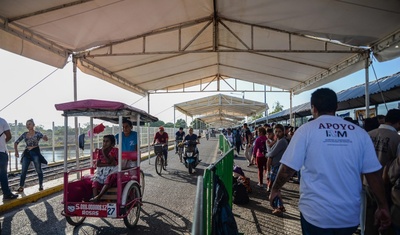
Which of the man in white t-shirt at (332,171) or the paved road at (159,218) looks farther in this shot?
the paved road at (159,218)

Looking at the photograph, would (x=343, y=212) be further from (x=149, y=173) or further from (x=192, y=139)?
(x=192, y=139)

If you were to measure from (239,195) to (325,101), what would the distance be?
4.23m

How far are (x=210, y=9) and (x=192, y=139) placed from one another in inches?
226

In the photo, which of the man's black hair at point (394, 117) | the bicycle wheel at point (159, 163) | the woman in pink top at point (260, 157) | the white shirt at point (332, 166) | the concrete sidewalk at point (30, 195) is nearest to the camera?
the white shirt at point (332, 166)

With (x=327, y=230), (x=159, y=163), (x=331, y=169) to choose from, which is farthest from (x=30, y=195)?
(x=331, y=169)

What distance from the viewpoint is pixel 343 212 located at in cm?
214

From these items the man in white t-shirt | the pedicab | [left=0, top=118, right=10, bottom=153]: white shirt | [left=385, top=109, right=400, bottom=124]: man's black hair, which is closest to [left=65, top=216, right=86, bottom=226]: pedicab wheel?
the pedicab

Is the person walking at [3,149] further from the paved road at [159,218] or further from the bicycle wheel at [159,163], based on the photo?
the bicycle wheel at [159,163]

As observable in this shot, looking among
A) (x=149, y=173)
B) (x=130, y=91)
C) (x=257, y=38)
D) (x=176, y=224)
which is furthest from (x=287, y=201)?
(x=130, y=91)

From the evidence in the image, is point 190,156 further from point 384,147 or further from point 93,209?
point 384,147

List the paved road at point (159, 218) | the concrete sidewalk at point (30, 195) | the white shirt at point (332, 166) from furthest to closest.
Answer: the concrete sidewalk at point (30, 195) → the paved road at point (159, 218) → the white shirt at point (332, 166)

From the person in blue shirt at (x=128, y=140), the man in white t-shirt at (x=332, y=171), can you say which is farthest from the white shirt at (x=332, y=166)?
the person in blue shirt at (x=128, y=140)

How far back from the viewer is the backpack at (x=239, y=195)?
6.14 metres

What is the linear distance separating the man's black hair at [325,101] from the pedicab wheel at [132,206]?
3.37 meters
